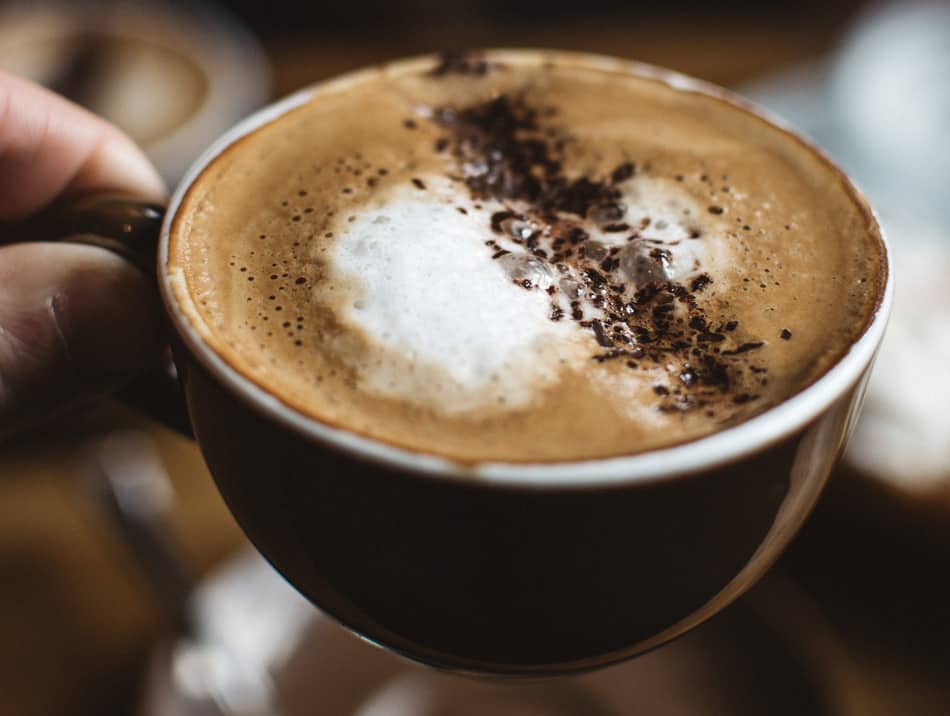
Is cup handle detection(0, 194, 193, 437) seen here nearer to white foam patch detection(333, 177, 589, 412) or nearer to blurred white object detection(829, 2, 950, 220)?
white foam patch detection(333, 177, 589, 412)

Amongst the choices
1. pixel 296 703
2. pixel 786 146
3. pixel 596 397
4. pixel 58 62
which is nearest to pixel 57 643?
pixel 296 703

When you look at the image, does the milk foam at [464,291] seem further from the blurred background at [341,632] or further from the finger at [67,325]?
the blurred background at [341,632]

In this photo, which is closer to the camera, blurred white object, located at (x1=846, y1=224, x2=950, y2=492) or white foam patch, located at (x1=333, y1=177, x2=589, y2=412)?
white foam patch, located at (x1=333, y1=177, x2=589, y2=412)

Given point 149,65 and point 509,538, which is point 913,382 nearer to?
point 509,538

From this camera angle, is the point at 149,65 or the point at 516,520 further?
the point at 149,65

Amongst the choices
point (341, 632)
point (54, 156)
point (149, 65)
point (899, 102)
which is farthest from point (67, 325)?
point (899, 102)

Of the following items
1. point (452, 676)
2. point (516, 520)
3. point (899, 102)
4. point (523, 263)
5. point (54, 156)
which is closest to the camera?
point (516, 520)

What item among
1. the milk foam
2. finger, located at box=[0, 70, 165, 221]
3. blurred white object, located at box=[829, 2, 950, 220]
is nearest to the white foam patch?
the milk foam
